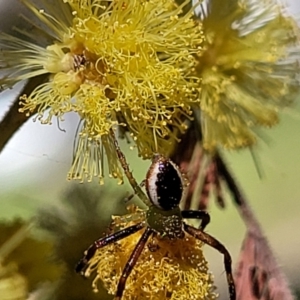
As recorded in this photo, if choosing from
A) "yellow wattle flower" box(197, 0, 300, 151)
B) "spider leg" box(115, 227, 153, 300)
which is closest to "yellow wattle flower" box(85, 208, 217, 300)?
"spider leg" box(115, 227, 153, 300)

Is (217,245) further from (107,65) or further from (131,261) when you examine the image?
(107,65)

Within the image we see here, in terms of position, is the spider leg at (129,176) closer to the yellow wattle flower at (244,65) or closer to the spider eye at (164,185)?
the spider eye at (164,185)

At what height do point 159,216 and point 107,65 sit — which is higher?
point 107,65

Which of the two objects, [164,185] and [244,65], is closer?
[164,185]

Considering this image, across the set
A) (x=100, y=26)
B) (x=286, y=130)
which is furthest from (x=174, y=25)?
(x=286, y=130)

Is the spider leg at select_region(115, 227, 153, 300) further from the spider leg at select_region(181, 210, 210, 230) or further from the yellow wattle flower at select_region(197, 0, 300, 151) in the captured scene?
the yellow wattle flower at select_region(197, 0, 300, 151)

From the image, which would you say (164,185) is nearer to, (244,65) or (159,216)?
(159,216)

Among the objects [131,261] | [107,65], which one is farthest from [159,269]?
[107,65]

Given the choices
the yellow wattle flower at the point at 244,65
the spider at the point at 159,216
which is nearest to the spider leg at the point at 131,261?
the spider at the point at 159,216
